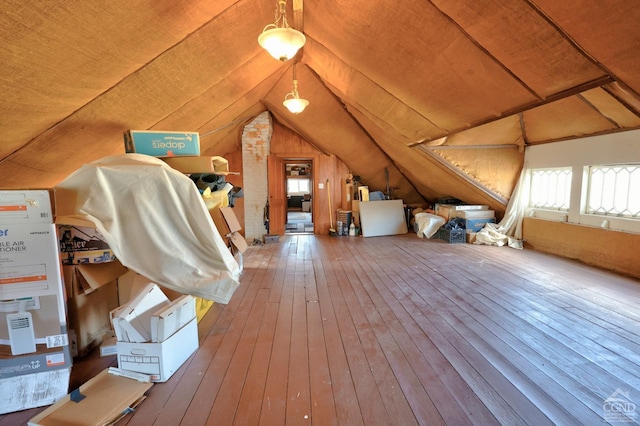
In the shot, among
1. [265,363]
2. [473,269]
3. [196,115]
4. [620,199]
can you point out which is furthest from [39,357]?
[620,199]

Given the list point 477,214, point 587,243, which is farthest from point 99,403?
point 477,214

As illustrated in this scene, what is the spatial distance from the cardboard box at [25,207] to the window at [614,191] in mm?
5958

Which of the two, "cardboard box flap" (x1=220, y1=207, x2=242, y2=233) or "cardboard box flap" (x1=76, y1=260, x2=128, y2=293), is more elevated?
"cardboard box flap" (x1=220, y1=207, x2=242, y2=233)

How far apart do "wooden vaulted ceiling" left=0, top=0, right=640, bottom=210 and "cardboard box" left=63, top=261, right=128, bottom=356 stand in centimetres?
88

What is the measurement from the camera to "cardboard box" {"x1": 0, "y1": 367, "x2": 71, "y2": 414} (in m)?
1.58

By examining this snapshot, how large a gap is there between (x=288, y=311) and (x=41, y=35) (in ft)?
8.33

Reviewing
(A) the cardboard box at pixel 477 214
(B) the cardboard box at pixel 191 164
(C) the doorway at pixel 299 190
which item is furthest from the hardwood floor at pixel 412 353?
(C) the doorway at pixel 299 190

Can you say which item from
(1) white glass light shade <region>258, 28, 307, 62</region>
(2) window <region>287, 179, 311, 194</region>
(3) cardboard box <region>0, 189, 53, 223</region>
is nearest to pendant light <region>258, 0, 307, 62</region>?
(1) white glass light shade <region>258, 28, 307, 62</region>

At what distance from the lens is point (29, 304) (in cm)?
A: 161

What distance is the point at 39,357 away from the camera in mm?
1612

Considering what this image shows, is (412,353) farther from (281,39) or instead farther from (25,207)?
(25,207)

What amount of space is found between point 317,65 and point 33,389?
14.4ft

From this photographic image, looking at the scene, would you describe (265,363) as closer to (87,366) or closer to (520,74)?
(87,366)

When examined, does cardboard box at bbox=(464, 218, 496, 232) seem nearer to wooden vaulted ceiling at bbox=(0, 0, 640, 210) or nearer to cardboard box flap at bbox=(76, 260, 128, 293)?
wooden vaulted ceiling at bbox=(0, 0, 640, 210)
